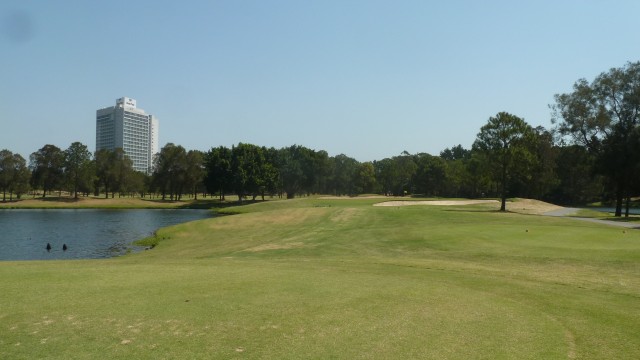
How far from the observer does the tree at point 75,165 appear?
12962 cm

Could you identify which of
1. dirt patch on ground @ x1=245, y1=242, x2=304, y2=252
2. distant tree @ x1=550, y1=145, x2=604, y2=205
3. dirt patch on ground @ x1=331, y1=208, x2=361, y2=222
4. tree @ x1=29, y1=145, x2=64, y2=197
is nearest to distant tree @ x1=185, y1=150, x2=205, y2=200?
tree @ x1=29, y1=145, x2=64, y2=197

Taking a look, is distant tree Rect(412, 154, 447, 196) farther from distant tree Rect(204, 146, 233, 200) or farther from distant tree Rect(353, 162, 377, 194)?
distant tree Rect(204, 146, 233, 200)

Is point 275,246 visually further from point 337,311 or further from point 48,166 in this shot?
point 48,166

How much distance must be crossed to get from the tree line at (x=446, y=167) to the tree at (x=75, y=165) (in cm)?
28

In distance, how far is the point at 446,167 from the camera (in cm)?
14625

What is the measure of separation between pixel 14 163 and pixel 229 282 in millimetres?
135636

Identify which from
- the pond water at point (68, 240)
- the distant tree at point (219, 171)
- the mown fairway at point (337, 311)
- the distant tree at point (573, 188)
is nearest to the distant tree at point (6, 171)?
the distant tree at point (219, 171)

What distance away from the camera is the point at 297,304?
35.4ft

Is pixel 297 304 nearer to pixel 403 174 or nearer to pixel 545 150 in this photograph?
pixel 545 150

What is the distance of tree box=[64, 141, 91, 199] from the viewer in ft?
425

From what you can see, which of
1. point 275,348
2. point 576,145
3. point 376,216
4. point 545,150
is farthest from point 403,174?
point 275,348

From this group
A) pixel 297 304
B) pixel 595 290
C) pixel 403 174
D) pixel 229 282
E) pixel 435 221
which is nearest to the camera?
pixel 297 304

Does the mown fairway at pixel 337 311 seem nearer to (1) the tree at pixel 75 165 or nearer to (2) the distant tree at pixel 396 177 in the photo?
(1) the tree at pixel 75 165

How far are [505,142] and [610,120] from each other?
1262 centimetres
